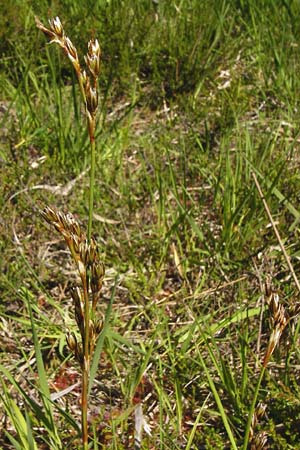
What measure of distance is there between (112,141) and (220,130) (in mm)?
437

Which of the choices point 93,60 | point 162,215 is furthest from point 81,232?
point 162,215

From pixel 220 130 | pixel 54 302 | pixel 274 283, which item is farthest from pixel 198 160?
pixel 54 302

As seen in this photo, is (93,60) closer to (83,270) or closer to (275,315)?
(83,270)

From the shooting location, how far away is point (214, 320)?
2.14 meters

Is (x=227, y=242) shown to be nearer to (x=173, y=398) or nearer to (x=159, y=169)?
(x=159, y=169)

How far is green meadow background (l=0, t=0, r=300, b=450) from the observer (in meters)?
1.82

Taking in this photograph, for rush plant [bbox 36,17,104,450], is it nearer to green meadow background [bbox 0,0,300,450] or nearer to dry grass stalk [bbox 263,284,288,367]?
dry grass stalk [bbox 263,284,288,367]

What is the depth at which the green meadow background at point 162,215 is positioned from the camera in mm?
1824

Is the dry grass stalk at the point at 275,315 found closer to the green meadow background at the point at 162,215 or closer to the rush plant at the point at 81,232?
the rush plant at the point at 81,232

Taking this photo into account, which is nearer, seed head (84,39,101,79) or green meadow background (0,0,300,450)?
seed head (84,39,101,79)

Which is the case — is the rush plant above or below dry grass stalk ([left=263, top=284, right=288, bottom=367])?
above

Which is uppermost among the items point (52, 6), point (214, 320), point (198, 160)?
point (52, 6)

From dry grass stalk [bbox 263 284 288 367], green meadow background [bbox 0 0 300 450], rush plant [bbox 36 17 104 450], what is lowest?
green meadow background [bbox 0 0 300 450]

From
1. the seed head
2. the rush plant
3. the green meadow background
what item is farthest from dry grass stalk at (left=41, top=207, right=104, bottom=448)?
the green meadow background
